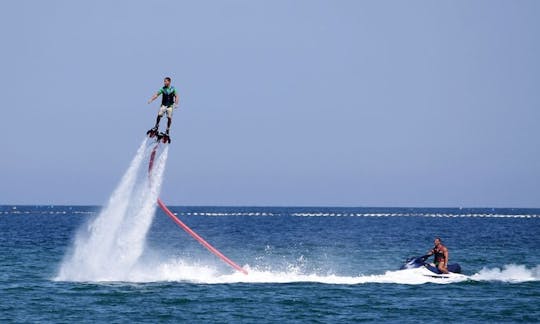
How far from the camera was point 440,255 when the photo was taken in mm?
42344

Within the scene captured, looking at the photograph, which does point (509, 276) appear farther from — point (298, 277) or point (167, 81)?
point (167, 81)

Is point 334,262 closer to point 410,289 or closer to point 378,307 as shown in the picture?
point 410,289

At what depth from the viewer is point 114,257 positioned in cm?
4225

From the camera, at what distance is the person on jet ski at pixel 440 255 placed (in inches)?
1646

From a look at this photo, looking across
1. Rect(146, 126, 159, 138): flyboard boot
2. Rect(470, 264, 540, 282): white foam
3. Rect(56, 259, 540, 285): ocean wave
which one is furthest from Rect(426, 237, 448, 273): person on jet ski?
Rect(146, 126, 159, 138): flyboard boot

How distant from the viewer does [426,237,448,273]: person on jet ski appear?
41.8 meters

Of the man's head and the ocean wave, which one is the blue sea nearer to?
the ocean wave

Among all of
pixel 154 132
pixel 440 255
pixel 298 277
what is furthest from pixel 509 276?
pixel 154 132

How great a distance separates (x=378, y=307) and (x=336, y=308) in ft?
6.03

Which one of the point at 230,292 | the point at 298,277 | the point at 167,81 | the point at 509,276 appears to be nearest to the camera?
the point at 167,81

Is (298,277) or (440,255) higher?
(440,255)

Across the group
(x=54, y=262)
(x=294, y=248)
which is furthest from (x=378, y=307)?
(x=294, y=248)

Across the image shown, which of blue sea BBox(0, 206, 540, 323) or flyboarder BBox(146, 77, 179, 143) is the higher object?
flyboarder BBox(146, 77, 179, 143)

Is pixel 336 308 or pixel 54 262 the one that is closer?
pixel 336 308
